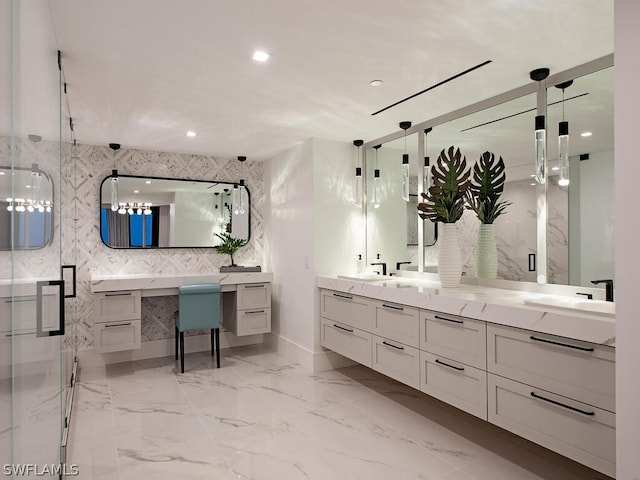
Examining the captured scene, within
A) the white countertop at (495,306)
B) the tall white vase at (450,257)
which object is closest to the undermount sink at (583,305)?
the white countertop at (495,306)

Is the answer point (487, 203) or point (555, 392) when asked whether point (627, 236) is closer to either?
point (555, 392)

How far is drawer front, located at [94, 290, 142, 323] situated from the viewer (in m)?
3.85

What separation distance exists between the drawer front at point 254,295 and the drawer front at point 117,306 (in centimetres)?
100

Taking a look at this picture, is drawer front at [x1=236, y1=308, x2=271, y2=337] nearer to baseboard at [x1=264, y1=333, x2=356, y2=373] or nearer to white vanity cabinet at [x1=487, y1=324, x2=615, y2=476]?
baseboard at [x1=264, y1=333, x2=356, y2=373]

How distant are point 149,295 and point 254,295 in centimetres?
105

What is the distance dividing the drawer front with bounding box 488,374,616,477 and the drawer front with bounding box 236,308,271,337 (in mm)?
2721

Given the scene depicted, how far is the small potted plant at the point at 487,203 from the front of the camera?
3.03 m

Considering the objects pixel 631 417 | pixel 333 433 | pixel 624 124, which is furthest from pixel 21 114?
pixel 333 433

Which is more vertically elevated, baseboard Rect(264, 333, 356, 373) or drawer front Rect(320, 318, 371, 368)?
drawer front Rect(320, 318, 371, 368)

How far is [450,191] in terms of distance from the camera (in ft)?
10.5

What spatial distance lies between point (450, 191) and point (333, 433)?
75.3 inches

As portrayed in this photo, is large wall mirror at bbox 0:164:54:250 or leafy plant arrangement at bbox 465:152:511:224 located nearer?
large wall mirror at bbox 0:164:54:250

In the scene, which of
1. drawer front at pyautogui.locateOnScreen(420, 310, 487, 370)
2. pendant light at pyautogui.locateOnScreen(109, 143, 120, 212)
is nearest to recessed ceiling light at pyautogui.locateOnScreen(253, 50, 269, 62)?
drawer front at pyautogui.locateOnScreen(420, 310, 487, 370)

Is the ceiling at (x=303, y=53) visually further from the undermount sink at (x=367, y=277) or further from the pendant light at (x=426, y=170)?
the undermount sink at (x=367, y=277)
